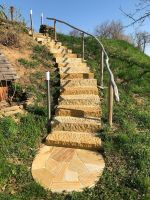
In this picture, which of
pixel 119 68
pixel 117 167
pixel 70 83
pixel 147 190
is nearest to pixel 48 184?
pixel 117 167

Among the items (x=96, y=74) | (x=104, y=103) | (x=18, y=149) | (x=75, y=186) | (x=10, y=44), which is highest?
(x=10, y=44)

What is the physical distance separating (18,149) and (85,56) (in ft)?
22.0

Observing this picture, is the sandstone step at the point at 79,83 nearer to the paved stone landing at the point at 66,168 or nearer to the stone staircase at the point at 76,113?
the stone staircase at the point at 76,113

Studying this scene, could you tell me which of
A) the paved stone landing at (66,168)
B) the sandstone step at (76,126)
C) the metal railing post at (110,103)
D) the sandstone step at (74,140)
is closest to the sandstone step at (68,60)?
the sandstone step at (76,126)

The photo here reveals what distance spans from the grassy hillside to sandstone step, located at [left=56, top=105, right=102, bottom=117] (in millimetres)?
262

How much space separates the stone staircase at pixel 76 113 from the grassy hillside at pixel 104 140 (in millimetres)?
222

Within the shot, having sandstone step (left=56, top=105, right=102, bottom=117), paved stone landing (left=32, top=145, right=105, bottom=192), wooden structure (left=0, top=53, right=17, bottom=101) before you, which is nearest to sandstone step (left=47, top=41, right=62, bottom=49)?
wooden structure (left=0, top=53, right=17, bottom=101)

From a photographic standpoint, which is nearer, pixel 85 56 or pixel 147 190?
pixel 147 190

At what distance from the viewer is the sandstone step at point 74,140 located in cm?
705

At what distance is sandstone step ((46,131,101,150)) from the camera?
7047mm

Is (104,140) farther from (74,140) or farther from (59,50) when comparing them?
(59,50)

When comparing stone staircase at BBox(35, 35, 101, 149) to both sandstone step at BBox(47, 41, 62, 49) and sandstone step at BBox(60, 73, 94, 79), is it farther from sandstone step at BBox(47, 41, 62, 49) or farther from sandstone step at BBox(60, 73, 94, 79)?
sandstone step at BBox(47, 41, 62, 49)

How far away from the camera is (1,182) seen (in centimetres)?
572

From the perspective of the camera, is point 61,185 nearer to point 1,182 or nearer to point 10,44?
point 1,182
